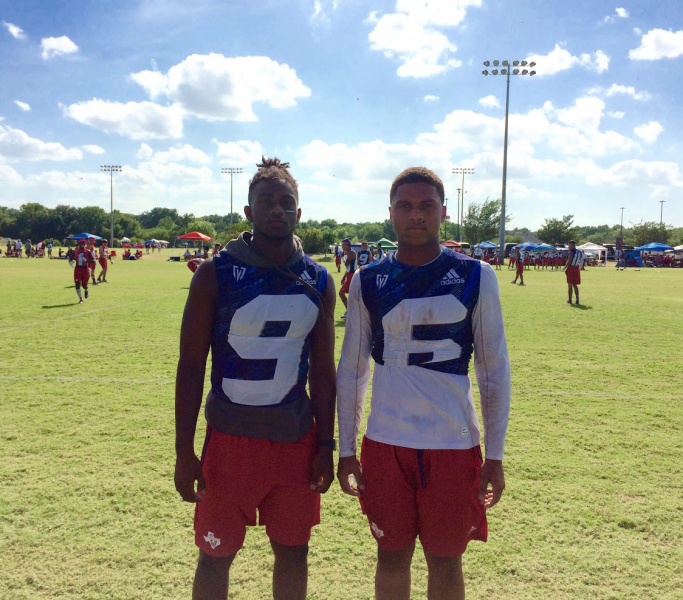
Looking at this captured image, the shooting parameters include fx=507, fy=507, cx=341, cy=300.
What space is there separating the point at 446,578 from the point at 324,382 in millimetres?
981

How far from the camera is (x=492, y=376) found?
2.20 m

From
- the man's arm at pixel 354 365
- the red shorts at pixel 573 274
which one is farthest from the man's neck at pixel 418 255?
the red shorts at pixel 573 274

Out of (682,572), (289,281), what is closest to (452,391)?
(289,281)

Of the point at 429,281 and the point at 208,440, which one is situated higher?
the point at 429,281

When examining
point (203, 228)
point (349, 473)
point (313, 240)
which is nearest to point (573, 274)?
point (349, 473)

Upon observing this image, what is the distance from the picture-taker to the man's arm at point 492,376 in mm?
2158

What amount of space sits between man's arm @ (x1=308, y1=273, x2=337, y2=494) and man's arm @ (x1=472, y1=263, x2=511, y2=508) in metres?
0.66

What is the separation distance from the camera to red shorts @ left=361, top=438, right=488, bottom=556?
2113mm

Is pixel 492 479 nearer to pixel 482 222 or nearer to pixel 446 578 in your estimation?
pixel 446 578

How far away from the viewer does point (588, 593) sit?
2.69 m

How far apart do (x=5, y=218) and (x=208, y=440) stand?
12214cm

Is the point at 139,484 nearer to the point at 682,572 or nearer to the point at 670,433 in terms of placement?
the point at 682,572

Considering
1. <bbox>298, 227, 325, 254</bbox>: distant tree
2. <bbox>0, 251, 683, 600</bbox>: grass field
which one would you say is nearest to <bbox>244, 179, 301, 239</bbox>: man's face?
<bbox>0, 251, 683, 600</bbox>: grass field

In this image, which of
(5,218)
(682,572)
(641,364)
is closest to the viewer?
(682,572)
